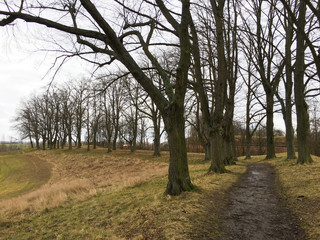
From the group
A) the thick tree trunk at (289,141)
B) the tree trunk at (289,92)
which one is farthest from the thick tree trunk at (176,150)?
the thick tree trunk at (289,141)

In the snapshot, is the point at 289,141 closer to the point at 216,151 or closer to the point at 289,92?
the point at 289,92

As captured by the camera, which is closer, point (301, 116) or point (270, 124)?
point (301, 116)

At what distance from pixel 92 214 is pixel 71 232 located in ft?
4.01

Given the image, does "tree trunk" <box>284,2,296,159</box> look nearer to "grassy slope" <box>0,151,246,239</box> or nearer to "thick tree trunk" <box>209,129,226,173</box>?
"thick tree trunk" <box>209,129,226,173</box>

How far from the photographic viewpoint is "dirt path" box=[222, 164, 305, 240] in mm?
4144

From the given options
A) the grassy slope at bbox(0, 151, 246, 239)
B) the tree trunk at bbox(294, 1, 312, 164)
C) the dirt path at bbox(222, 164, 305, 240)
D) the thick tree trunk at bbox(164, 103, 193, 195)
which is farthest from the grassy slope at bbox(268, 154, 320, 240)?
the tree trunk at bbox(294, 1, 312, 164)

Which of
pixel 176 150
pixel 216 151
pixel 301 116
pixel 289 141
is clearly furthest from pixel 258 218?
pixel 289 141

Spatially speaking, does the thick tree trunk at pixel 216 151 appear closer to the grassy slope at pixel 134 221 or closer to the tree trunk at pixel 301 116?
the grassy slope at pixel 134 221

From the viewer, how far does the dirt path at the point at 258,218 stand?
4.14 meters

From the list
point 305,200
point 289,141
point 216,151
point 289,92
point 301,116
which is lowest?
point 305,200

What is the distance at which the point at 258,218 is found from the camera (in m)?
5.00


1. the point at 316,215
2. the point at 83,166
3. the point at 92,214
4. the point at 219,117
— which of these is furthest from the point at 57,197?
the point at 83,166

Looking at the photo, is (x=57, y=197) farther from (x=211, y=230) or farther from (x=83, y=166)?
(x=83, y=166)

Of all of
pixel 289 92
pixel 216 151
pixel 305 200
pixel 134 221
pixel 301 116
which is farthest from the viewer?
pixel 289 92
